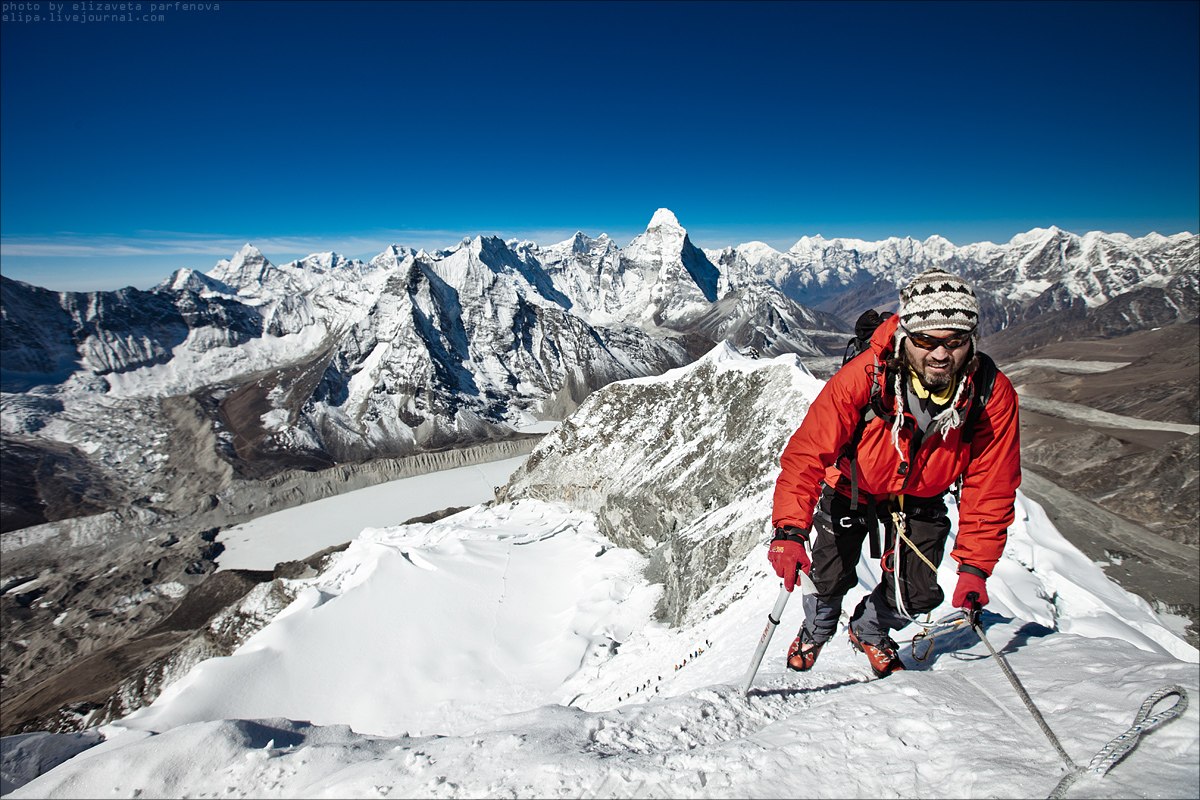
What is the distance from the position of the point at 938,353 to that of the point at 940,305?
376mm

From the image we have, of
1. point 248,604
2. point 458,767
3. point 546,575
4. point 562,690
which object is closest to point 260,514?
point 248,604

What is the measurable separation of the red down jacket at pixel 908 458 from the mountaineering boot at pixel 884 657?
1.40 meters

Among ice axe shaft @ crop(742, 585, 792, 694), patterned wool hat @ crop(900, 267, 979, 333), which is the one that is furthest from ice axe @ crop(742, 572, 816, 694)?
patterned wool hat @ crop(900, 267, 979, 333)

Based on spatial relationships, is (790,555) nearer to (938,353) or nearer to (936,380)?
(936,380)

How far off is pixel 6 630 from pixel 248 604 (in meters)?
40.9

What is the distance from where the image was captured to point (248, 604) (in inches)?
1296

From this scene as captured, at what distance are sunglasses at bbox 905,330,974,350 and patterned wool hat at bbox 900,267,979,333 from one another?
5 cm

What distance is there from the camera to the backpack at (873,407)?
4.38m

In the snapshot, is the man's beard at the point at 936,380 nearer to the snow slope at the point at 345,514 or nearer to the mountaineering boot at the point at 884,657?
the mountaineering boot at the point at 884,657

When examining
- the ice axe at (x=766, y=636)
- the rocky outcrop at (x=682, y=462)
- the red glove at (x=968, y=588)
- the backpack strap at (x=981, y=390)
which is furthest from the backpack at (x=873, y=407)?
the rocky outcrop at (x=682, y=462)

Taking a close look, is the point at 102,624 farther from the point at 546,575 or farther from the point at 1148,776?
the point at 1148,776

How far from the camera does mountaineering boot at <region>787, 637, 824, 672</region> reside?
5883mm

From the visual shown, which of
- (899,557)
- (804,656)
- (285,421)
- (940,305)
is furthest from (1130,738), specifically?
(285,421)

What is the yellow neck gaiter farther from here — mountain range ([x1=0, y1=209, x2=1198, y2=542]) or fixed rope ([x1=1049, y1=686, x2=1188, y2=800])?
mountain range ([x1=0, y1=209, x2=1198, y2=542])
